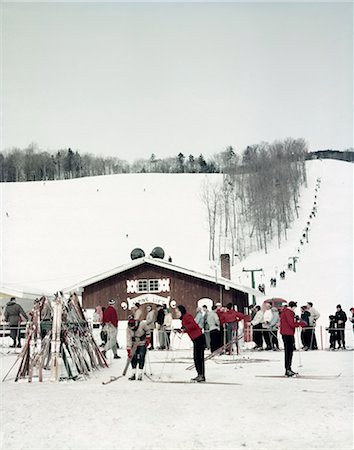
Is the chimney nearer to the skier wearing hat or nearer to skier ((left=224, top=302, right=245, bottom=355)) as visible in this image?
skier ((left=224, top=302, right=245, bottom=355))

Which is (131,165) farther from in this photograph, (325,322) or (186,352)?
(186,352)

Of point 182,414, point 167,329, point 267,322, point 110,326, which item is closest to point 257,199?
point 167,329

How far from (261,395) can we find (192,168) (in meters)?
123

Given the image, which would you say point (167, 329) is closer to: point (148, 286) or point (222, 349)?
point (222, 349)

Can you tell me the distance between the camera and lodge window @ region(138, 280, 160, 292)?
29141 millimetres

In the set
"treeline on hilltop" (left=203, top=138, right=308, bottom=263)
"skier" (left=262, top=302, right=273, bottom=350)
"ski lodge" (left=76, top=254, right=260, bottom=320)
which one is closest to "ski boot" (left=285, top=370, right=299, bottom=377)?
"skier" (left=262, top=302, right=273, bottom=350)

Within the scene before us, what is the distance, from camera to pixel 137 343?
39.0 feet

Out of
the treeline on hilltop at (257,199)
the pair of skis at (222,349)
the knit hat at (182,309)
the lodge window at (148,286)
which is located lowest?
the pair of skis at (222,349)

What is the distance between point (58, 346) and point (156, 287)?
17.3 m

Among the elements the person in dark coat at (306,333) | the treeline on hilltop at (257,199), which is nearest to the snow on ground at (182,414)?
the person in dark coat at (306,333)

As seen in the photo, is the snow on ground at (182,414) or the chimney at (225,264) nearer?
the snow on ground at (182,414)

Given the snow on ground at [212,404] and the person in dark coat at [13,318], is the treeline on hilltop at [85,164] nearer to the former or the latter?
the snow on ground at [212,404]

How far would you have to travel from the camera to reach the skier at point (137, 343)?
38.8 feet

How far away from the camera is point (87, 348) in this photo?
1362 centimetres
